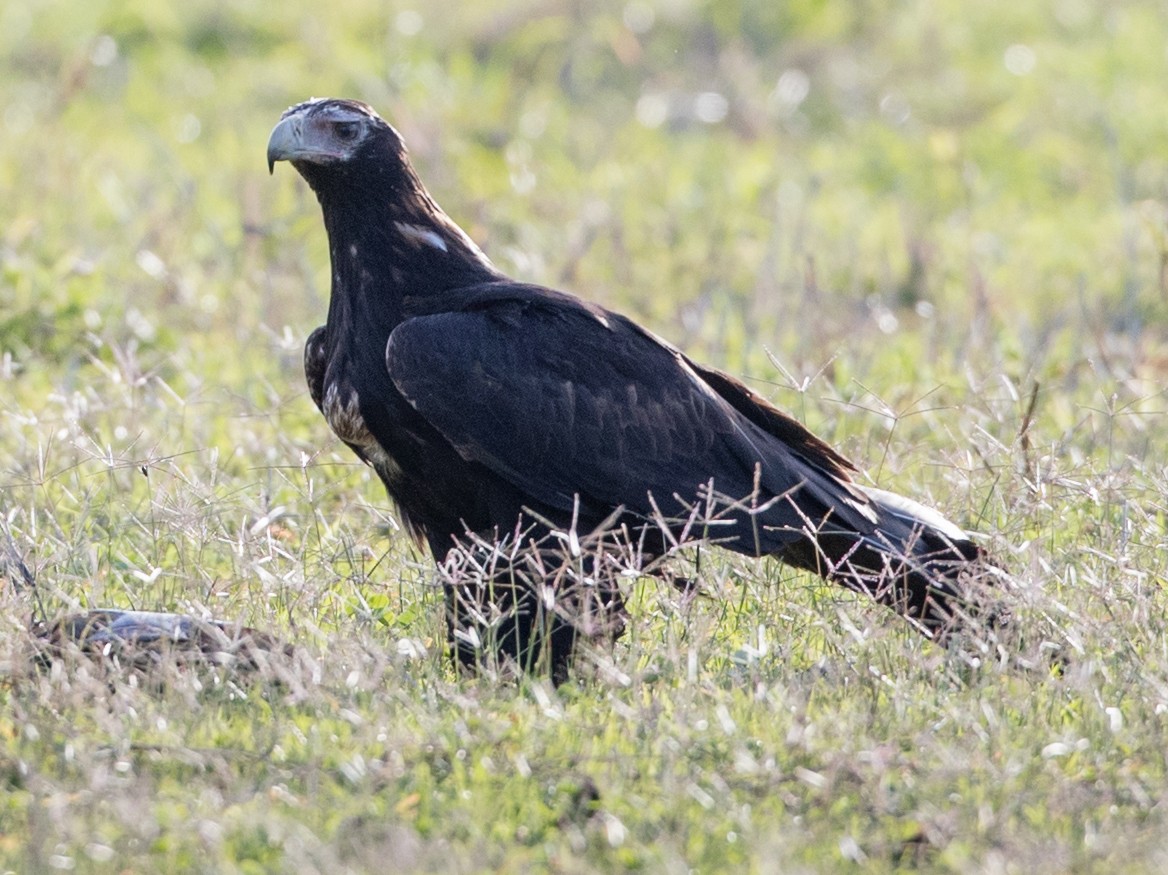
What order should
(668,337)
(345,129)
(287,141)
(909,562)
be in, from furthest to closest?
(668,337), (345,129), (287,141), (909,562)

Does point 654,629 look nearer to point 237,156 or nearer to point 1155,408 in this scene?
point 1155,408

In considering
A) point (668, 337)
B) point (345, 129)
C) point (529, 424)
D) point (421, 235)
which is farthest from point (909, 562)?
point (668, 337)

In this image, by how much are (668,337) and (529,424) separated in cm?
332

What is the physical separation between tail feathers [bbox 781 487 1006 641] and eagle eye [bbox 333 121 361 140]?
5.27 ft

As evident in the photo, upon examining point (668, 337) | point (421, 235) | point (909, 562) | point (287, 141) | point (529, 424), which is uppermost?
point (287, 141)

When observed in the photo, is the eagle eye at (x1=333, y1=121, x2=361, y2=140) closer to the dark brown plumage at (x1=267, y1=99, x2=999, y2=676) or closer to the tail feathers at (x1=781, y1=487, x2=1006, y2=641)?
the dark brown plumage at (x1=267, y1=99, x2=999, y2=676)

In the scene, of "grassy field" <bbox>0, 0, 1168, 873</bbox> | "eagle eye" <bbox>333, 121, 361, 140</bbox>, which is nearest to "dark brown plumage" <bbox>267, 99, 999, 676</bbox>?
"eagle eye" <bbox>333, 121, 361, 140</bbox>

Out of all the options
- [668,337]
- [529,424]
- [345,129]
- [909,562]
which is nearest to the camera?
[909,562]

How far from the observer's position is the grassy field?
11.4 feet

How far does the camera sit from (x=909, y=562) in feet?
14.1

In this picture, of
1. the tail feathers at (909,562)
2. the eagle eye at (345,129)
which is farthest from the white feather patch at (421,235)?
the tail feathers at (909,562)

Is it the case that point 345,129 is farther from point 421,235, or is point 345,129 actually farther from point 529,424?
point 529,424

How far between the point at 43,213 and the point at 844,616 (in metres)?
5.67

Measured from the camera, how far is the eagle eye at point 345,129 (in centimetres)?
492
